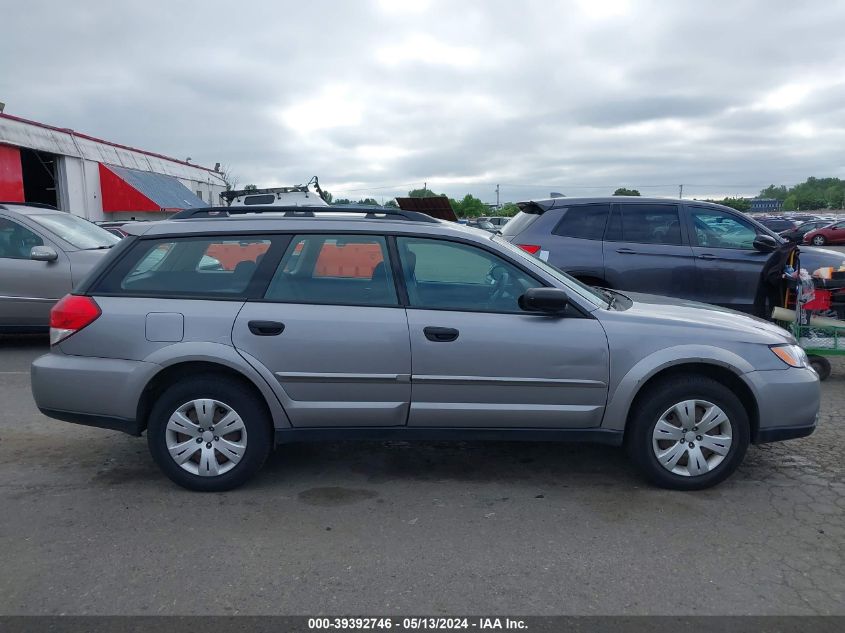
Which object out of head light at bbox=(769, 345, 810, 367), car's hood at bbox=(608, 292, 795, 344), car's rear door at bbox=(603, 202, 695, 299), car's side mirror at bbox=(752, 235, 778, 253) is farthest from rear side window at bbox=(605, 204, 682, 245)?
head light at bbox=(769, 345, 810, 367)

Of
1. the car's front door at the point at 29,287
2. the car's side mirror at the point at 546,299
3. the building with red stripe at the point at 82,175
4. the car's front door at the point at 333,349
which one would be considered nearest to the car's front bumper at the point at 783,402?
the car's side mirror at the point at 546,299

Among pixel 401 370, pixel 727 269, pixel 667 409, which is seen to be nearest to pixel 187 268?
pixel 401 370

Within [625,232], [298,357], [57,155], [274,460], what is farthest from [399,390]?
[57,155]

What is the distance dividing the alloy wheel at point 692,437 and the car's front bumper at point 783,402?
24 centimetres

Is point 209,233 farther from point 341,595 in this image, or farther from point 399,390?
point 341,595

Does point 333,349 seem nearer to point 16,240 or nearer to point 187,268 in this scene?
point 187,268

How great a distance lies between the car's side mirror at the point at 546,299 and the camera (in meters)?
4.13

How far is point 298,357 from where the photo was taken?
4.16 m

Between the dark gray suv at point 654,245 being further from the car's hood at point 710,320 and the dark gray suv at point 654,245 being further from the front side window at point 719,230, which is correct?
the car's hood at point 710,320

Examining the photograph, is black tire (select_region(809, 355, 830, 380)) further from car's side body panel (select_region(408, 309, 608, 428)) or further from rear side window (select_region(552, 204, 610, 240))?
car's side body panel (select_region(408, 309, 608, 428))

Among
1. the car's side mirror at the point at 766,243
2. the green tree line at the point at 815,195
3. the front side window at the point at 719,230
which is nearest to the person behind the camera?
the car's side mirror at the point at 766,243

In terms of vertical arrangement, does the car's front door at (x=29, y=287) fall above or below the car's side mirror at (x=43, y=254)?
below
